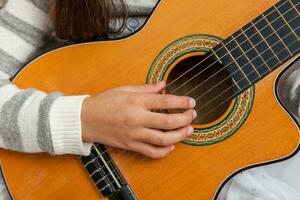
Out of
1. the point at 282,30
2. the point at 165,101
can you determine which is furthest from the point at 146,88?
the point at 282,30

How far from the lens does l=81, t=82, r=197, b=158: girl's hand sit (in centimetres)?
82

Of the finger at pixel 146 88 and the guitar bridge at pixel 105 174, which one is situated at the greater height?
the finger at pixel 146 88

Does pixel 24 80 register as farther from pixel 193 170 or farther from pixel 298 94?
pixel 298 94

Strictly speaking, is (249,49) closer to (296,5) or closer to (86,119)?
(296,5)

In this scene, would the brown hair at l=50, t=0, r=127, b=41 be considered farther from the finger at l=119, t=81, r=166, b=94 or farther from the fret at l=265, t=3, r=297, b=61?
the fret at l=265, t=3, r=297, b=61

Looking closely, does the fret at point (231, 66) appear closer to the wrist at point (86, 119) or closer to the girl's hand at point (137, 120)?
the girl's hand at point (137, 120)

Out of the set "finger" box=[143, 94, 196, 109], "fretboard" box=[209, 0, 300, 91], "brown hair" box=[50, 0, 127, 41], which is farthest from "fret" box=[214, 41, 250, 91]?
"brown hair" box=[50, 0, 127, 41]

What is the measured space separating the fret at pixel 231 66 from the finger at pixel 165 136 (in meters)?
0.13

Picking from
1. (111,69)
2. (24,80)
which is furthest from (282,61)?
(24,80)

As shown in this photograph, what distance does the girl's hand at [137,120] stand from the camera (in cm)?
82

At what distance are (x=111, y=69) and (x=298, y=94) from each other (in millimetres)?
387

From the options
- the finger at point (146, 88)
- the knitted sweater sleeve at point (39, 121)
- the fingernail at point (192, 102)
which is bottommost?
the fingernail at point (192, 102)

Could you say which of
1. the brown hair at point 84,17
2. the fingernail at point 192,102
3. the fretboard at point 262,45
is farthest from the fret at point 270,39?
the brown hair at point 84,17

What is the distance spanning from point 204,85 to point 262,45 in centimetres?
14
